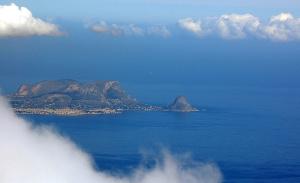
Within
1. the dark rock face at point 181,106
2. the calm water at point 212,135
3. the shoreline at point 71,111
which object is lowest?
the calm water at point 212,135

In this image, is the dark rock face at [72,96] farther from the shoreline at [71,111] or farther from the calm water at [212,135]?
the calm water at [212,135]

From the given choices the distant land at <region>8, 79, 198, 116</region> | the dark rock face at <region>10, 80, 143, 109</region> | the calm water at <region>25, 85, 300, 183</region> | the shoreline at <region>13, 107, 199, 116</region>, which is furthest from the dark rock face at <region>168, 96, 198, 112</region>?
the dark rock face at <region>10, 80, 143, 109</region>

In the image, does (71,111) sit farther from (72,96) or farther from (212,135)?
(212,135)

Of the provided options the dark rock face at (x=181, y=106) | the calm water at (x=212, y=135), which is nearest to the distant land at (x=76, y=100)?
the dark rock face at (x=181, y=106)

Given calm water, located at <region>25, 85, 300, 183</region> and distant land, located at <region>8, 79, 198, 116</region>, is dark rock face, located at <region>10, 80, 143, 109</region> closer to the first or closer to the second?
distant land, located at <region>8, 79, 198, 116</region>

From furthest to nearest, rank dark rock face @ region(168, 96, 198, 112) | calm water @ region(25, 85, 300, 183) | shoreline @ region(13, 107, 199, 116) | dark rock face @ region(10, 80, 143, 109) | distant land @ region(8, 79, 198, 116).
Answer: dark rock face @ region(10, 80, 143, 109) → dark rock face @ region(168, 96, 198, 112) → distant land @ region(8, 79, 198, 116) → shoreline @ region(13, 107, 199, 116) → calm water @ region(25, 85, 300, 183)

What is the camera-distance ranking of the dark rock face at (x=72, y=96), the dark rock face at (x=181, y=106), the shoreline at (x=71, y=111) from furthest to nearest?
the dark rock face at (x=72, y=96) < the dark rock face at (x=181, y=106) < the shoreline at (x=71, y=111)

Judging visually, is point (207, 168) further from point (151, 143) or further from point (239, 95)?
point (239, 95)

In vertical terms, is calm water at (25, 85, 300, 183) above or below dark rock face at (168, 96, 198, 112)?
below

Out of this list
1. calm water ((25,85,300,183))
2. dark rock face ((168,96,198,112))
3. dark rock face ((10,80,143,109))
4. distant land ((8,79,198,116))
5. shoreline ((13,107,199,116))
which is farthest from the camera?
dark rock face ((10,80,143,109))
